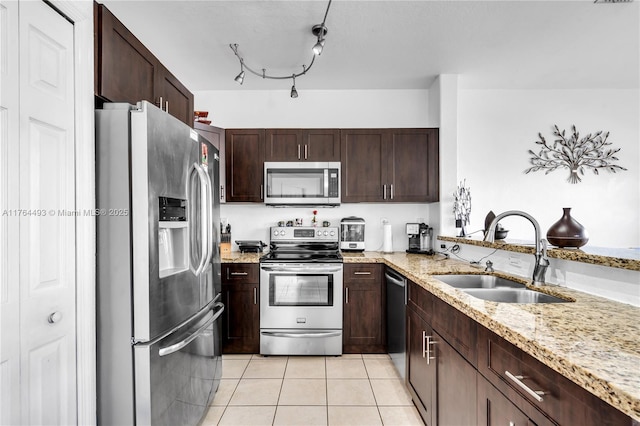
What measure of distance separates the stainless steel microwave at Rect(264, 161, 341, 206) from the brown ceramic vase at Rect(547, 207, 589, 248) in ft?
6.00

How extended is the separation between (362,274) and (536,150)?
2427mm

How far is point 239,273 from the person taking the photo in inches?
112

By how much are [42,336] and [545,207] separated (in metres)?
4.22

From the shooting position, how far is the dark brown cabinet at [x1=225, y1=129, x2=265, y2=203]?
3.15 meters

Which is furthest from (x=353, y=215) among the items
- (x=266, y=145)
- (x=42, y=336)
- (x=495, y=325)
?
(x=42, y=336)

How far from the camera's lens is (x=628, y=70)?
304 centimetres

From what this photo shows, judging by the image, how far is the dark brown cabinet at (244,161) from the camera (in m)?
3.15

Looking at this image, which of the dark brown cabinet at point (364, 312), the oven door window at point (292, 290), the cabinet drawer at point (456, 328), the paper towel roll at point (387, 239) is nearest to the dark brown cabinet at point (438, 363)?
the cabinet drawer at point (456, 328)

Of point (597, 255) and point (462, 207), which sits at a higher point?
point (462, 207)

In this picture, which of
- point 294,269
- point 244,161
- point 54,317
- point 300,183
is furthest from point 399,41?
point 54,317

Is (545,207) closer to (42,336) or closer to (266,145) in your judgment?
(266,145)

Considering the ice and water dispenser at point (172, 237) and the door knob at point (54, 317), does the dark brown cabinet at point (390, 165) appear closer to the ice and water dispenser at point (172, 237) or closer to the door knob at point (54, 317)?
the ice and water dispenser at point (172, 237)

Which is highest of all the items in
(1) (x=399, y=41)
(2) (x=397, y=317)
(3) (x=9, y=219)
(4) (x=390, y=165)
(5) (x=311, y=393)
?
(1) (x=399, y=41)

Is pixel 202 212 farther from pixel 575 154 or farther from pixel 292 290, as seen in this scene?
pixel 575 154
